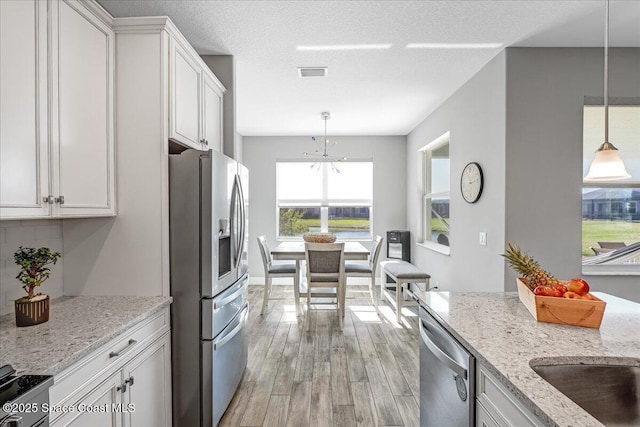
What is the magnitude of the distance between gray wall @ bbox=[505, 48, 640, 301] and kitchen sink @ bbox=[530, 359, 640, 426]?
164 cm

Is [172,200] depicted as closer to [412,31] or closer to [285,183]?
[412,31]

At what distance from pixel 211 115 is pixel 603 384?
8.86 feet

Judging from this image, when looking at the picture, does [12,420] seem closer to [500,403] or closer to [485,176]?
[500,403]

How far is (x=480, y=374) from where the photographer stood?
46.4 inches

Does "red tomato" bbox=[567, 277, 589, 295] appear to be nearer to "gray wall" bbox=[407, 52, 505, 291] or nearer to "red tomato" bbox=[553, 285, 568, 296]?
"red tomato" bbox=[553, 285, 568, 296]

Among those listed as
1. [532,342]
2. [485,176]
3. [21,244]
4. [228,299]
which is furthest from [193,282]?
[485,176]

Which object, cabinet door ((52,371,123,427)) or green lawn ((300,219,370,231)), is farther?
green lawn ((300,219,370,231))

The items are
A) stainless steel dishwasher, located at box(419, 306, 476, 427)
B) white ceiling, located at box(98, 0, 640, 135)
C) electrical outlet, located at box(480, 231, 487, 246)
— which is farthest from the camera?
electrical outlet, located at box(480, 231, 487, 246)

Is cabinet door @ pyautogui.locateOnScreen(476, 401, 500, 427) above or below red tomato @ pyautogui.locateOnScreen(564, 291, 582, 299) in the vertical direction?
below

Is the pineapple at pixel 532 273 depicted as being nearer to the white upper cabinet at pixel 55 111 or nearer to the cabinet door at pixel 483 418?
the cabinet door at pixel 483 418

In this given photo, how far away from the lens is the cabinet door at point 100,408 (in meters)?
1.18

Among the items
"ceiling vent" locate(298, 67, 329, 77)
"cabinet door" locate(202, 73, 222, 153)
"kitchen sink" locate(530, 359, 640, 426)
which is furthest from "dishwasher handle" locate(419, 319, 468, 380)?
"ceiling vent" locate(298, 67, 329, 77)

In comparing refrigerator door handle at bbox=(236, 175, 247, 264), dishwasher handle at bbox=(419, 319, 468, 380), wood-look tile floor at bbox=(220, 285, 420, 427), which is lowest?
wood-look tile floor at bbox=(220, 285, 420, 427)

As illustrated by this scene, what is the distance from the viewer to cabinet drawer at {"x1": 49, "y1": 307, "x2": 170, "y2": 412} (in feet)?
3.72
